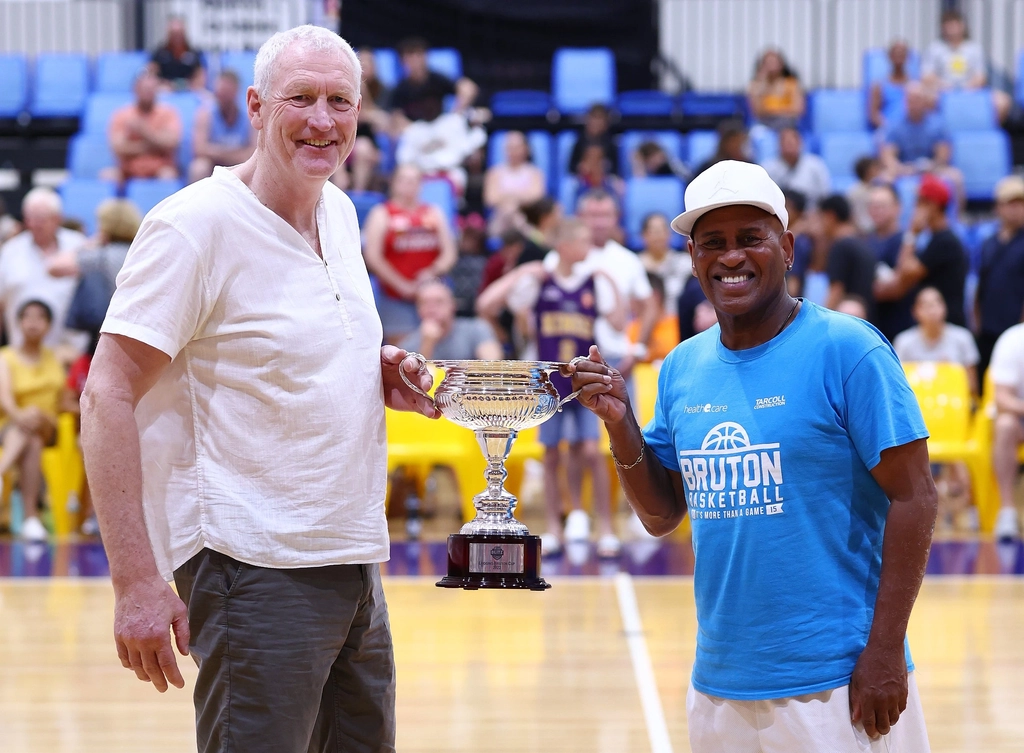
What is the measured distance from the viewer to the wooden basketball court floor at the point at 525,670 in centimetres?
412

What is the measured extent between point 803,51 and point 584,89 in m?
3.00

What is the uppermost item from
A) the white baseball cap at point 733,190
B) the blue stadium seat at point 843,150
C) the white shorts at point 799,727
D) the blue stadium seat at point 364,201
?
the blue stadium seat at point 843,150

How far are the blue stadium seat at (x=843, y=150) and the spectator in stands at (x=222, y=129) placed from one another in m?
5.05

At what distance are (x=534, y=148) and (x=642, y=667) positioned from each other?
753 centimetres

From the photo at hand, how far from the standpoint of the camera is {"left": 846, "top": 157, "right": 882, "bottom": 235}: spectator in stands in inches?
384

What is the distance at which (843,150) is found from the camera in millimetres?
11578

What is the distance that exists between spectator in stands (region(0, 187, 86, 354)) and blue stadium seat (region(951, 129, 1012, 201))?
7.50m

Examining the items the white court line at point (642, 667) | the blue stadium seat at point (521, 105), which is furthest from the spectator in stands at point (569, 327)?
the blue stadium seat at point (521, 105)

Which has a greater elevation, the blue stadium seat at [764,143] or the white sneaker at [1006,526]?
the blue stadium seat at [764,143]

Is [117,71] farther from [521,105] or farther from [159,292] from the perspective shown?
[159,292]

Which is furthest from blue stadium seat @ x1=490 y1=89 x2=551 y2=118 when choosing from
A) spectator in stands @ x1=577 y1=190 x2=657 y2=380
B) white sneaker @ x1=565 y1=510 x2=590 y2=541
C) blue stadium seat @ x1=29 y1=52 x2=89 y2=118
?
white sneaker @ x1=565 y1=510 x2=590 y2=541

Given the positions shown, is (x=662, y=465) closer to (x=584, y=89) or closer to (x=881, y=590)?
(x=881, y=590)

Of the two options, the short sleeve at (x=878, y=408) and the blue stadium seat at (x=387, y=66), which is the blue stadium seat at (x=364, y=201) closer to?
the blue stadium seat at (x=387, y=66)

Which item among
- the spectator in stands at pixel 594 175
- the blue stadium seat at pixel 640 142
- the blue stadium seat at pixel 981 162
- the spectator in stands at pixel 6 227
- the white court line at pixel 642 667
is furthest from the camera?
the blue stadium seat at pixel 640 142
